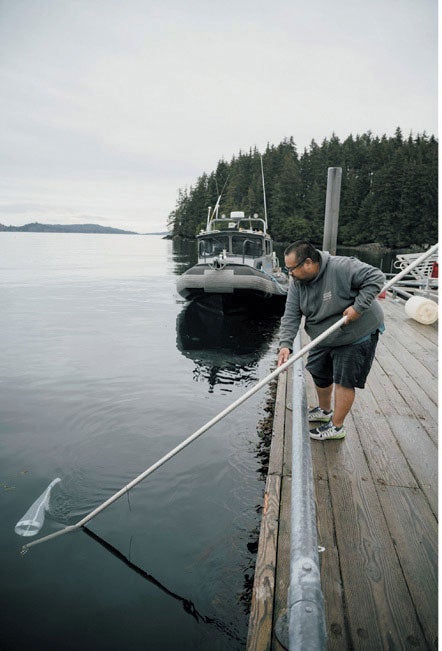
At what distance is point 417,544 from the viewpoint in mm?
2252

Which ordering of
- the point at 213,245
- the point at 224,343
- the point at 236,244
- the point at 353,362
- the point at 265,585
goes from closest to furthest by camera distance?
1. the point at 265,585
2. the point at 353,362
3. the point at 224,343
4. the point at 236,244
5. the point at 213,245

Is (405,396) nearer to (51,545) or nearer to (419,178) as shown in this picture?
(51,545)

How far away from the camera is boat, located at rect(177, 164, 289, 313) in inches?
435

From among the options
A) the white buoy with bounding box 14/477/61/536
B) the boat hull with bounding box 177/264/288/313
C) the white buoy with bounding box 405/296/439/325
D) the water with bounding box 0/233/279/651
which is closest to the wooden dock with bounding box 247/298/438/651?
the water with bounding box 0/233/279/651

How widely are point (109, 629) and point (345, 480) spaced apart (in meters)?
2.08

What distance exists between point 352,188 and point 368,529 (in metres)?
76.0

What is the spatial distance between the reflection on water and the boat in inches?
26.1

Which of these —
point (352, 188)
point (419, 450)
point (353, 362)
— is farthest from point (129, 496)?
point (352, 188)

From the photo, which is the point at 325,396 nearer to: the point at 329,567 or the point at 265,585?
the point at 329,567

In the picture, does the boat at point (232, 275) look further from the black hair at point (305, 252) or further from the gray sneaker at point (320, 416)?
the black hair at point (305, 252)

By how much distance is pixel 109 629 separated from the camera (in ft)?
8.83

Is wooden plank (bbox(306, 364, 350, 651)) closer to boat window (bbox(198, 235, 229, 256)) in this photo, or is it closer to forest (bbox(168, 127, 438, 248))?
boat window (bbox(198, 235, 229, 256))

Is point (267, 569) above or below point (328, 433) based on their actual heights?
below

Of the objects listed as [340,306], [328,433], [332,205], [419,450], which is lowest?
[419,450]
